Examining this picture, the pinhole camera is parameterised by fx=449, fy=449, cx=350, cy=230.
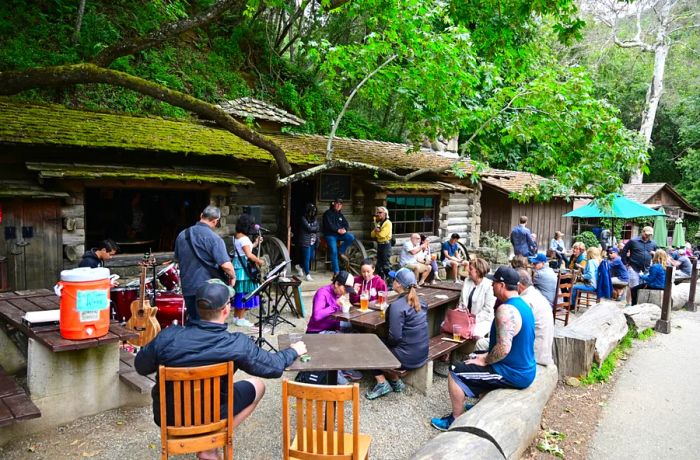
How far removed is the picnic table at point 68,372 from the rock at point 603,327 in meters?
5.72

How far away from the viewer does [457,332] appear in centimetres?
557

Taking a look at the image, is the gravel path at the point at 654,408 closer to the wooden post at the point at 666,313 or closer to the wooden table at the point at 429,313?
the wooden post at the point at 666,313

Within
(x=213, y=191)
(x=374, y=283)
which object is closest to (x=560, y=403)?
(x=374, y=283)

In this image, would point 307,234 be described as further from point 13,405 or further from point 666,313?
point 666,313

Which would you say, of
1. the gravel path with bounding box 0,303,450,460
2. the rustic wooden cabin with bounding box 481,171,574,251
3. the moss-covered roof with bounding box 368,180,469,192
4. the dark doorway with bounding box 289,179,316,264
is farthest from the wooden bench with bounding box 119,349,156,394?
the rustic wooden cabin with bounding box 481,171,574,251

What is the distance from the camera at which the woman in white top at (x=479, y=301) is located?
5.50 meters

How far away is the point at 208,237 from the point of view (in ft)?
17.0

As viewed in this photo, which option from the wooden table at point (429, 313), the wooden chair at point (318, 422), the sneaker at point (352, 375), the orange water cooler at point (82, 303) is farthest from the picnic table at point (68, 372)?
the wooden table at point (429, 313)

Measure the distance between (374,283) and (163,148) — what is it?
444cm

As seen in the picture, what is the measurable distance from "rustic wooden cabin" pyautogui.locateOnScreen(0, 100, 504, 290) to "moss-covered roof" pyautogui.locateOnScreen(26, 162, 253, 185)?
0.06 feet

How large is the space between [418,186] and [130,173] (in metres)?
7.14

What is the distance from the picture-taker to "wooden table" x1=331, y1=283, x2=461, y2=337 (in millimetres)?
5016

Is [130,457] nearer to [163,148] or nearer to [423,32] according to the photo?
[163,148]

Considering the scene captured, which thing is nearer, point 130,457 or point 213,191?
point 130,457
